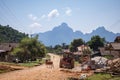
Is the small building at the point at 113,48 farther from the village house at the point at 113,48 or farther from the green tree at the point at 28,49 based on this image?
the green tree at the point at 28,49

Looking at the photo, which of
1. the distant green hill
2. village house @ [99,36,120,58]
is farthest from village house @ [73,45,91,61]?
the distant green hill

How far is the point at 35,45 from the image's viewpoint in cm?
6719

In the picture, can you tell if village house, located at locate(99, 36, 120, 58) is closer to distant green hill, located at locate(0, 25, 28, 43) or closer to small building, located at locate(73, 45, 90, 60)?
small building, located at locate(73, 45, 90, 60)

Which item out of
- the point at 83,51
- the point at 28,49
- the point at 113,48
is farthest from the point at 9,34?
the point at 113,48

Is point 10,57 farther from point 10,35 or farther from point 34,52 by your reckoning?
point 10,35

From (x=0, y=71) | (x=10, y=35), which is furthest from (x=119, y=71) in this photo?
(x=10, y=35)

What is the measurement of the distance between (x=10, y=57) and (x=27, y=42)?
6.04m

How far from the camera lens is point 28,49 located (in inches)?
2527

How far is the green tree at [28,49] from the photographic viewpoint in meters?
Result: 60.9

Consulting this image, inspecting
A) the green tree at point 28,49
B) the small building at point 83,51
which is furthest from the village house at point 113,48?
the green tree at point 28,49

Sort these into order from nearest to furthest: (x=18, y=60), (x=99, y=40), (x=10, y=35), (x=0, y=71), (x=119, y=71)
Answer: (x=119, y=71) < (x=0, y=71) < (x=18, y=60) < (x=99, y=40) < (x=10, y=35)

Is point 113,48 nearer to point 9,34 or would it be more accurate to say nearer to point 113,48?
point 113,48

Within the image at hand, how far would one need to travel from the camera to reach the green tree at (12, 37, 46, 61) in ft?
200

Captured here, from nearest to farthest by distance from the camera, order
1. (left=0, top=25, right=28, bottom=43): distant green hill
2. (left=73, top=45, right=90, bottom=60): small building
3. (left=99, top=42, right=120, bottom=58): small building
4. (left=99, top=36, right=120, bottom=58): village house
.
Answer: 1. (left=99, top=42, right=120, bottom=58): small building
2. (left=99, top=36, right=120, bottom=58): village house
3. (left=73, top=45, right=90, bottom=60): small building
4. (left=0, top=25, right=28, bottom=43): distant green hill
